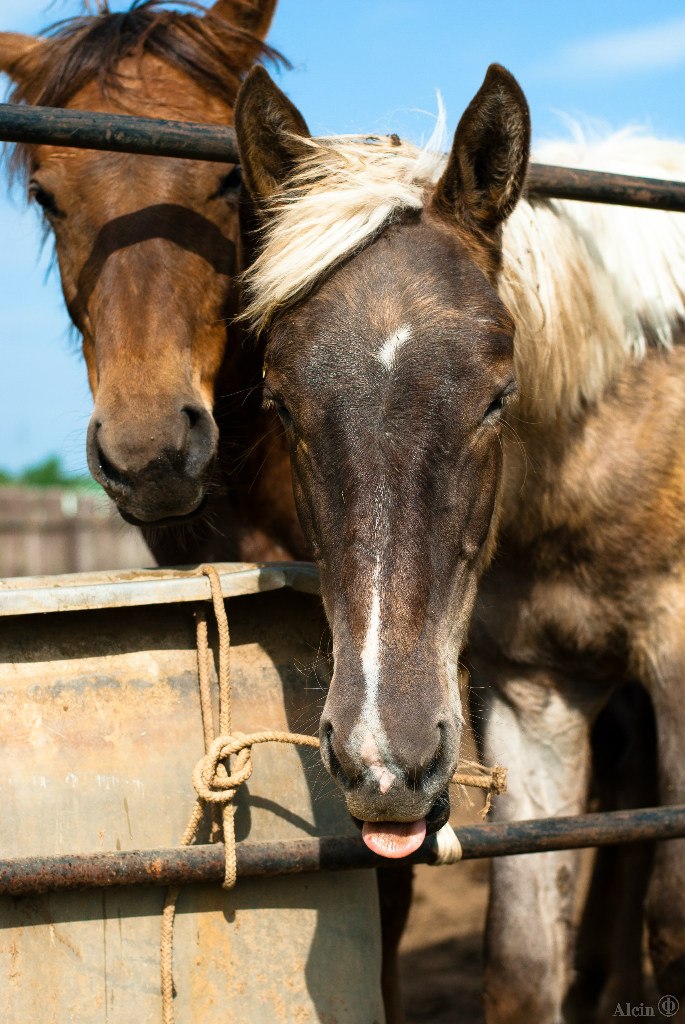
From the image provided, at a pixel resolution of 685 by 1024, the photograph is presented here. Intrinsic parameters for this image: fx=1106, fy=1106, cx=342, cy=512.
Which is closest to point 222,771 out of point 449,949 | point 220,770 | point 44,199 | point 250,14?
point 220,770

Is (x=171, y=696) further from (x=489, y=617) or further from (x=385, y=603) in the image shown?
(x=489, y=617)

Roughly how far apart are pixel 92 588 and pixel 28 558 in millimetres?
11611

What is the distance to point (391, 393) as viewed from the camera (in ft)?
5.89

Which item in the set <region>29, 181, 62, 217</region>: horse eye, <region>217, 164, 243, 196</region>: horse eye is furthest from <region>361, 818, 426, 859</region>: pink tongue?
<region>29, 181, 62, 217</region>: horse eye

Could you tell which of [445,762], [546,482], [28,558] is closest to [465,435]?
[445,762]

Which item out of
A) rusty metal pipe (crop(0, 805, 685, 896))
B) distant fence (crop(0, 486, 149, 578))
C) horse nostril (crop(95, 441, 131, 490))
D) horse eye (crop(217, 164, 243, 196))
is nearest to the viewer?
rusty metal pipe (crop(0, 805, 685, 896))

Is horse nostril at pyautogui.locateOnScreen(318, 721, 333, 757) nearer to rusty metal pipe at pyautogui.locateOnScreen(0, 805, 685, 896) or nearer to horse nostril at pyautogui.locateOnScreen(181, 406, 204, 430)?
rusty metal pipe at pyautogui.locateOnScreen(0, 805, 685, 896)

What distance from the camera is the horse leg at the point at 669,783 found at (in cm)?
252

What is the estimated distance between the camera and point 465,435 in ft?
6.03

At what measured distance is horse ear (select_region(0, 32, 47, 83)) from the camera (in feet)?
10.2

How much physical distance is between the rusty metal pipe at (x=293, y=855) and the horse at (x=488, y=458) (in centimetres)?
11

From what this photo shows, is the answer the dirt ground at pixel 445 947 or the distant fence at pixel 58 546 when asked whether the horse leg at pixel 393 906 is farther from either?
the distant fence at pixel 58 546

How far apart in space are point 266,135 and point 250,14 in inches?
49.8

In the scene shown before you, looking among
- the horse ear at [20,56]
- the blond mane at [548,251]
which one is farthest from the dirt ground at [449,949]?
the horse ear at [20,56]
